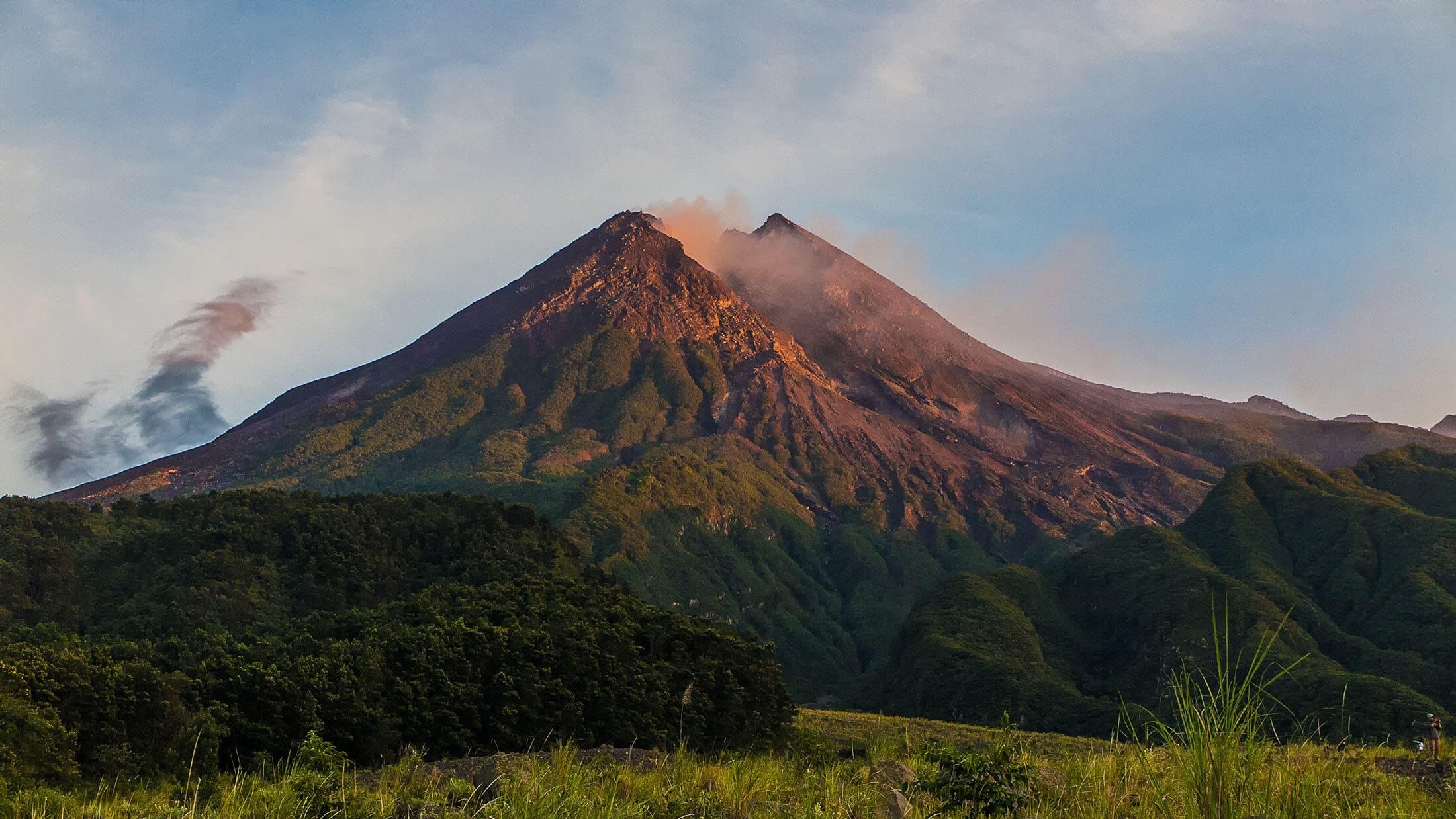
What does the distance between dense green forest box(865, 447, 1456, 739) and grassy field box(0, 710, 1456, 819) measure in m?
73.8

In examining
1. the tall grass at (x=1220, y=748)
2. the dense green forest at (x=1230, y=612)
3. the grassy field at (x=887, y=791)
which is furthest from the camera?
the dense green forest at (x=1230, y=612)

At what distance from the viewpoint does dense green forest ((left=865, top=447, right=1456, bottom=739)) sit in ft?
315

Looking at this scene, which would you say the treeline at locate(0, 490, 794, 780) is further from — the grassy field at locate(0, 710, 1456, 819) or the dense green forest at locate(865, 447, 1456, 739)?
the dense green forest at locate(865, 447, 1456, 739)

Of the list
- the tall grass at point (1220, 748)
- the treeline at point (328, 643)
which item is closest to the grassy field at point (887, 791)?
the tall grass at point (1220, 748)

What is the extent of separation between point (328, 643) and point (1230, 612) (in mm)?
68414

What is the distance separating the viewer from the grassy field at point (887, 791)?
7.10m

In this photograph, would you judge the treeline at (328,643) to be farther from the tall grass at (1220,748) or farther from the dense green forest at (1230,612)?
the dense green forest at (1230,612)

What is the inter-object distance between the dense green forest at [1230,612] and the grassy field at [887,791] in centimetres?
7376

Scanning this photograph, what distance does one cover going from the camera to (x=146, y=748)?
29.9 metres

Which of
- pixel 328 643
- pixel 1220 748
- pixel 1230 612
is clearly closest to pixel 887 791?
pixel 1220 748

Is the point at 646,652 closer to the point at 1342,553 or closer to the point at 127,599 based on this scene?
the point at 127,599

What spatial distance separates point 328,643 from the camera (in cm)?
4109

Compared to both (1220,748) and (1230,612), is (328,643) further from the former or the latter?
(1230,612)

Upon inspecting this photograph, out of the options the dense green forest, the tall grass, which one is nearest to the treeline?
the tall grass
